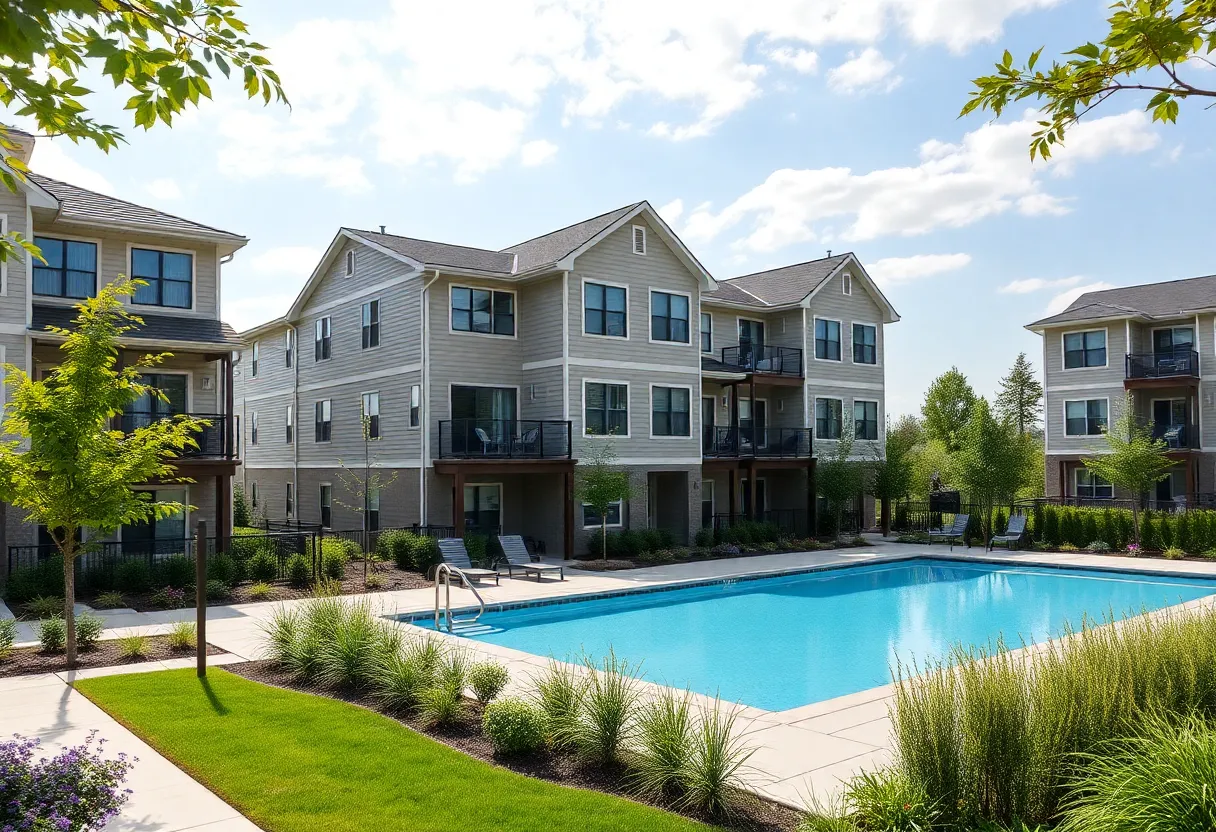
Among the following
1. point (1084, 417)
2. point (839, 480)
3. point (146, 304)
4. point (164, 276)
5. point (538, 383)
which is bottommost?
point (839, 480)

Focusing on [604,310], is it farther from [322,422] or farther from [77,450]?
[77,450]

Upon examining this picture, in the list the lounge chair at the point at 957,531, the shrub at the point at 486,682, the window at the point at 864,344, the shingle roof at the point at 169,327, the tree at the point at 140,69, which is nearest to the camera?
the tree at the point at 140,69

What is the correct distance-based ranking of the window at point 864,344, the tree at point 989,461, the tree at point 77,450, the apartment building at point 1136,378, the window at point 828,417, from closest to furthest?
the tree at point 77,450 < the tree at point 989,461 < the window at point 828,417 < the apartment building at point 1136,378 < the window at point 864,344

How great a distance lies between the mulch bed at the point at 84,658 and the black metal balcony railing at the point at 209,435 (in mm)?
8178

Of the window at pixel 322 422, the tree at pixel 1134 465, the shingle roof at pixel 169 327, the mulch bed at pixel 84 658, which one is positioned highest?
the shingle roof at pixel 169 327

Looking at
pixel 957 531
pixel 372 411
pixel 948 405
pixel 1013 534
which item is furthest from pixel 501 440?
pixel 948 405

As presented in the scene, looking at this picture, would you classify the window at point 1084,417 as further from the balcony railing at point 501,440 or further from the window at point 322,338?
the window at point 322,338

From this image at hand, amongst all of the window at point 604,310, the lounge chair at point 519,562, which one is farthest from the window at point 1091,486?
the lounge chair at point 519,562

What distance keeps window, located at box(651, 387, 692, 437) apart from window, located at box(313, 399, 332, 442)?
35.3 feet

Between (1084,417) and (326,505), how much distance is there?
2950 cm

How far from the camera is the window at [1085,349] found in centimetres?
3525

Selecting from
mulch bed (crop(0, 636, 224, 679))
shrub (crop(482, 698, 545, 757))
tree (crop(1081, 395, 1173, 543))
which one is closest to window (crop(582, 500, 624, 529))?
mulch bed (crop(0, 636, 224, 679))

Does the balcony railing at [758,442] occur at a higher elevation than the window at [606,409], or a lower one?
lower

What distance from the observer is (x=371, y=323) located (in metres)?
26.3
